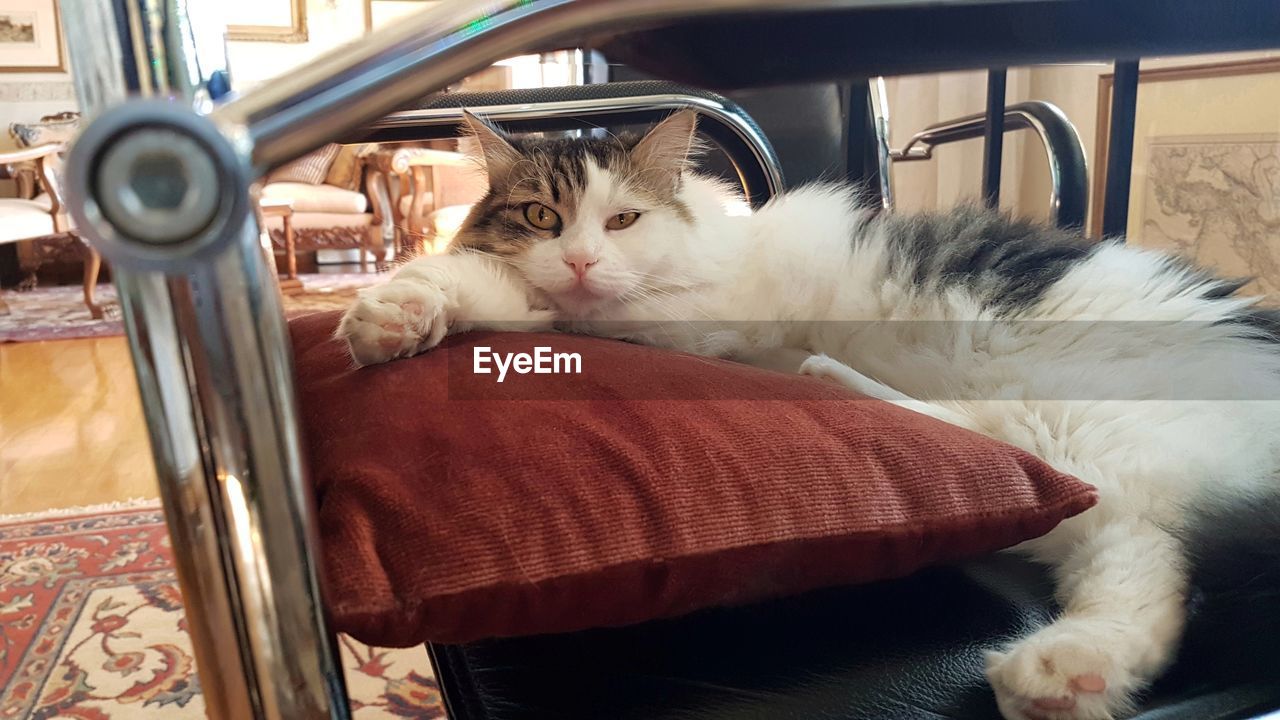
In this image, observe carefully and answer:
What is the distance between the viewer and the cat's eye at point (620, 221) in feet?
3.08

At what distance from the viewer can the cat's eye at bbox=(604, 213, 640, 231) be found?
94 centimetres

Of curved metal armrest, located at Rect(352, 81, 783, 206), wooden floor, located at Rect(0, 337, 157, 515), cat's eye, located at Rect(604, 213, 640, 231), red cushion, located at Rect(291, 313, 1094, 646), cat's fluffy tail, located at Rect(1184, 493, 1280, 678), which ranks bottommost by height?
wooden floor, located at Rect(0, 337, 157, 515)

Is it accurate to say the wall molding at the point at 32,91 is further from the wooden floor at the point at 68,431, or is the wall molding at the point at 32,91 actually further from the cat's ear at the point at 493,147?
the cat's ear at the point at 493,147

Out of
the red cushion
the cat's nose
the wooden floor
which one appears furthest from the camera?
the wooden floor

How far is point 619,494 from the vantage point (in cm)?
46

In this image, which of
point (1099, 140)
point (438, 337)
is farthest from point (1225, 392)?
point (1099, 140)

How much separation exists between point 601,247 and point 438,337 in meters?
0.26

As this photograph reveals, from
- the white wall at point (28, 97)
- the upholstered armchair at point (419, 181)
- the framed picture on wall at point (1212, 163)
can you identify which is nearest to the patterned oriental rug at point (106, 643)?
the framed picture on wall at point (1212, 163)

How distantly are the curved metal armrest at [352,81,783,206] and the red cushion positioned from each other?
44cm

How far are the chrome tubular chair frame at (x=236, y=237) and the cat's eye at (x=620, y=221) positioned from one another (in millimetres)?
629

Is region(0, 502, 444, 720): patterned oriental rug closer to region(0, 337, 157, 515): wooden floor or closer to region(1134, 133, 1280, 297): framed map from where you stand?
region(0, 337, 157, 515): wooden floor

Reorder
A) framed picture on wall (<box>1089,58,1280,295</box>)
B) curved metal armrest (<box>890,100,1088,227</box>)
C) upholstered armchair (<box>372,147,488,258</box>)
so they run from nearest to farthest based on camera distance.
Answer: curved metal armrest (<box>890,100,1088,227</box>), framed picture on wall (<box>1089,58,1280,295</box>), upholstered armchair (<box>372,147,488,258</box>)

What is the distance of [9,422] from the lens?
250cm

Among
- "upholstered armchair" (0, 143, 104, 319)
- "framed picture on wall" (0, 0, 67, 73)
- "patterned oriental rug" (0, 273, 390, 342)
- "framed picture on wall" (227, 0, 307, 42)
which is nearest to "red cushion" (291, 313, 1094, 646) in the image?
"patterned oriental rug" (0, 273, 390, 342)
